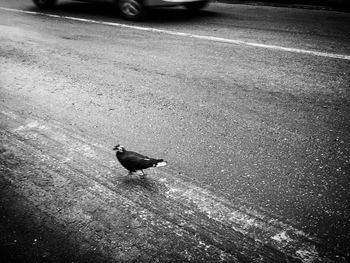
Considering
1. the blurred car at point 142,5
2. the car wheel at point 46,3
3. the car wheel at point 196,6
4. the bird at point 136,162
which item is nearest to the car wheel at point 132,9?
the blurred car at point 142,5

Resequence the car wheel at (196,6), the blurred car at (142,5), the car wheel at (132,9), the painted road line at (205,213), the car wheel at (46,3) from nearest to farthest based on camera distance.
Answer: the painted road line at (205,213) < the blurred car at (142,5) < the car wheel at (132,9) < the car wheel at (196,6) < the car wheel at (46,3)

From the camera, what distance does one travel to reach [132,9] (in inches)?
411

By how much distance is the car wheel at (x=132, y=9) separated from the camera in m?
10.3

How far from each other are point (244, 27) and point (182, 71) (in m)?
3.60

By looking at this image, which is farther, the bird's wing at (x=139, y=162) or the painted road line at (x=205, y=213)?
the bird's wing at (x=139, y=162)

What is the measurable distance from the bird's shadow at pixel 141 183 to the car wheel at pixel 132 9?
796cm

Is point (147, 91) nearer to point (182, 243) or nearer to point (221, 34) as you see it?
point (182, 243)

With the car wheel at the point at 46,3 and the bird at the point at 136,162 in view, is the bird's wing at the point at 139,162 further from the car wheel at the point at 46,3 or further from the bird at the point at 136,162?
the car wheel at the point at 46,3

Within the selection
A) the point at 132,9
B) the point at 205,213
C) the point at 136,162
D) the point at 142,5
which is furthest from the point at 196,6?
the point at 205,213

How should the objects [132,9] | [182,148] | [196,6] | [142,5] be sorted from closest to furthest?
[182,148] < [142,5] < [132,9] < [196,6]

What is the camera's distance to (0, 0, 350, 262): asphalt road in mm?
2721

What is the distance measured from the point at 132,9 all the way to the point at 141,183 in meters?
8.31

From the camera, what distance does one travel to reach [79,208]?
3086mm

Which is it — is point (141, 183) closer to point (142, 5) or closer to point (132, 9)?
point (142, 5)
